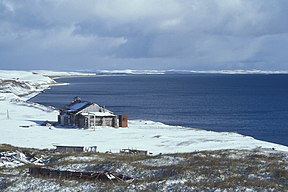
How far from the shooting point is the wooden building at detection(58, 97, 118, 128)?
61.6m

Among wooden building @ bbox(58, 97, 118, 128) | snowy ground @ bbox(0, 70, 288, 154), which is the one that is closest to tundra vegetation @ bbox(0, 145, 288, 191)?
snowy ground @ bbox(0, 70, 288, 154)

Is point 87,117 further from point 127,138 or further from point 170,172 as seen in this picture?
point 170,172

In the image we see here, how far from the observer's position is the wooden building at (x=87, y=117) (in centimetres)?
6156

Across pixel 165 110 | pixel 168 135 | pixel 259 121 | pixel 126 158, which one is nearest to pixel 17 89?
pixel 165 110

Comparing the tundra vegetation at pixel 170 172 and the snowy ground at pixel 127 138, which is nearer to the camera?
the tundra vegetation at pixel 170 172

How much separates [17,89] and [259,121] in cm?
10175

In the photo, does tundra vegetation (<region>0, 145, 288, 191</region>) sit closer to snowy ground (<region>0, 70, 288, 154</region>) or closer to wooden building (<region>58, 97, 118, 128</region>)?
snowy ground (<region>0, 70, 288, 154</region>)

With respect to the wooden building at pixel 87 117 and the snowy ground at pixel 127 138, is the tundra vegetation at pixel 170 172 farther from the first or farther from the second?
the wooden building at pixel 87 117

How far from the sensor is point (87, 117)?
6125 cm

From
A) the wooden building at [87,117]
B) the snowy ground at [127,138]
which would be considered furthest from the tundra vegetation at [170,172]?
the wooden building at [87,117]

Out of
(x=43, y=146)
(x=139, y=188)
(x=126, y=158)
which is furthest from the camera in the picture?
(x=43, y=146)

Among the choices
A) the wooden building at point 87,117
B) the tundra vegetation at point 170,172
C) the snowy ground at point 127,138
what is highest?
the tundra vegetation at point 170,172

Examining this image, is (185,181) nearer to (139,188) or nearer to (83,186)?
(139,188)

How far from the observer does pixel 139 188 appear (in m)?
21.5
